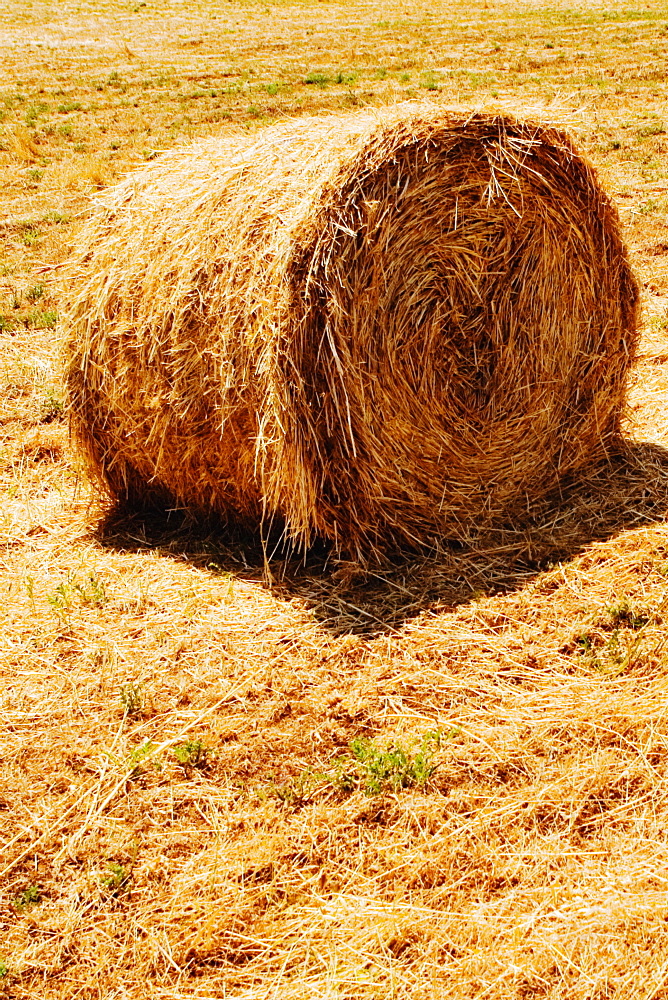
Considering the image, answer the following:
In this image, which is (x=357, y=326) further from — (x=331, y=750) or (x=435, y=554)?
(x=331, y=750)

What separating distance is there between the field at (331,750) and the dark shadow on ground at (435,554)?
17 millimetres

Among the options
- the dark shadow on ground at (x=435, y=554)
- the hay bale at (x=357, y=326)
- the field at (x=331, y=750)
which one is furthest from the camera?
the dark shadow on ground at (x=435, y=554)

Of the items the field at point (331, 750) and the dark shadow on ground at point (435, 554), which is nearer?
the field at point (331, 750)

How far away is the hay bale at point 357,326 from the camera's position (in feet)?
14.7

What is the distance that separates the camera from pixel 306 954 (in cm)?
296

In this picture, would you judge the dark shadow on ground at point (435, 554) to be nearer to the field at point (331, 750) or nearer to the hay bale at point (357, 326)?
the field at point (331, 750)

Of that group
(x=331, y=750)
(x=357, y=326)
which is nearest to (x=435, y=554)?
(x=357, y=326)

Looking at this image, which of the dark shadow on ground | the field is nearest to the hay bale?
the dark shadow on ground

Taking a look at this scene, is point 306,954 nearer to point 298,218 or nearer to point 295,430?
point 295,430

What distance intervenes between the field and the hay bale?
26 cm

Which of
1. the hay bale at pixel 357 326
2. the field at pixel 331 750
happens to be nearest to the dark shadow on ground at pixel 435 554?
the field at pixel 331 750

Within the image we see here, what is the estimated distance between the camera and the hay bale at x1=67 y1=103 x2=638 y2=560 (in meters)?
4.48

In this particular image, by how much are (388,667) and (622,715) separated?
0.93 metres

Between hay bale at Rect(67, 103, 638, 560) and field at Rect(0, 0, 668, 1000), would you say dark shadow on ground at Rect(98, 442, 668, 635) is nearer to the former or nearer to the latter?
field at Rect(0, 0, 668, 1000)
